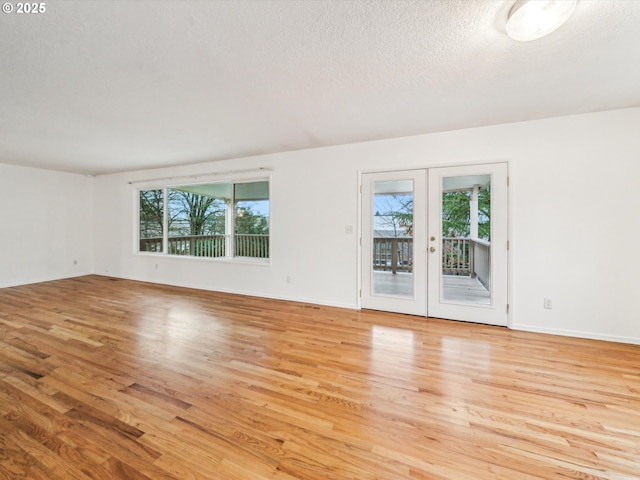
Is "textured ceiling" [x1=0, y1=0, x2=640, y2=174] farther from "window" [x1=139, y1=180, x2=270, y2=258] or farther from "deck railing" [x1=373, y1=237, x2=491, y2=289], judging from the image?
"window" [x1=139, y1=180, x2=270, y2=258]

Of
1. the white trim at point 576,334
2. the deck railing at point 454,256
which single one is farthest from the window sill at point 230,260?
the white trim at point 576,334

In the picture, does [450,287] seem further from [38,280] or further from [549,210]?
[38,280]

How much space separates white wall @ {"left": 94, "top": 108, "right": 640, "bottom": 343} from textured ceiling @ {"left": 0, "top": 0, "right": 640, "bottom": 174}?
10.6 inches

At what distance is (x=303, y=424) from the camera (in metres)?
1.60

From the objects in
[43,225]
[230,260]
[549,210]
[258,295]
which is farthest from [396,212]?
[43,225]

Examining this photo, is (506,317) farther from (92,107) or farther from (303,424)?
(92,107)

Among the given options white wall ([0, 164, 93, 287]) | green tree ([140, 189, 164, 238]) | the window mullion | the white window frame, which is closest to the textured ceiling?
the white window frame

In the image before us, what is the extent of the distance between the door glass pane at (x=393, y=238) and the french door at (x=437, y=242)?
0.01 m

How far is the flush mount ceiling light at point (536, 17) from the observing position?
1.39m

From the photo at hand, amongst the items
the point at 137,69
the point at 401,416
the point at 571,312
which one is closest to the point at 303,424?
the point at 401,416

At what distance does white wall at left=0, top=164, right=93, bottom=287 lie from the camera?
16.6ft

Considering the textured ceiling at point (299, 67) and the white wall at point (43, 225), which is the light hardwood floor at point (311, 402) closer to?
the textured ceiling at point (299, 67)

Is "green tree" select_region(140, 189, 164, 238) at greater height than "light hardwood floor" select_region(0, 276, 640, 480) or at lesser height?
greater

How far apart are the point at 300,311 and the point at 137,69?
121 inches
